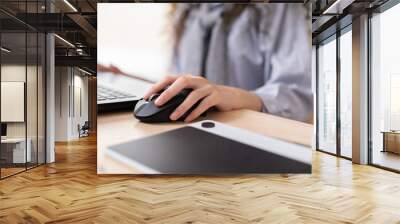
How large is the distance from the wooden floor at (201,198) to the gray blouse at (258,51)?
1.23 metres

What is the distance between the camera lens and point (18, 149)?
6.50 metres

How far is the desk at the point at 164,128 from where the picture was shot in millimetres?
5676

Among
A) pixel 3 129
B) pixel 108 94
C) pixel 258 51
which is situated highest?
pixel 258 51

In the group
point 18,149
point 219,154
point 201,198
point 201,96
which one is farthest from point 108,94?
point 201,198

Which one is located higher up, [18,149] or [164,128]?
[164,128]

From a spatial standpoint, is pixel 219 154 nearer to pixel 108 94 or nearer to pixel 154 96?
pixel 154 96

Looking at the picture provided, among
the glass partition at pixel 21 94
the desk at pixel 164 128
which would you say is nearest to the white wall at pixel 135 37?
the desk at pixel 164 128

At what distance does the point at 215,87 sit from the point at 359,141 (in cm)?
368

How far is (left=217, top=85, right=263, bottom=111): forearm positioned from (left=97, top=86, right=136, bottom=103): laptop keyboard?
1390 mm

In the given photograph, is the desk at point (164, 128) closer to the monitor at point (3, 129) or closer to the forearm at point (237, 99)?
the forearm at point (237, 99)

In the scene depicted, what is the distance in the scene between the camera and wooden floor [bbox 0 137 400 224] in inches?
146

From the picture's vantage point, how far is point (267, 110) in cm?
584

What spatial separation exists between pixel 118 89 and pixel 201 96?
1.26 meters

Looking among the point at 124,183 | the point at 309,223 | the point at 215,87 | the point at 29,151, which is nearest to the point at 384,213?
the point at 309,223
